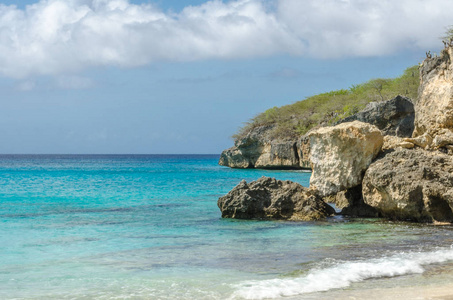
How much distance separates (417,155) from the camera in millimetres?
12117

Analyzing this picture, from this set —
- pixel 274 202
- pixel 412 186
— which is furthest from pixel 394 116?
pixel 412 186

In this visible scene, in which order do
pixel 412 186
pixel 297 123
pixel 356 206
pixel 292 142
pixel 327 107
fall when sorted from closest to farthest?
pixel 412 186 < pixel 356 206 < pixel 292 142 < pixel 327 107 < pixel 297 123

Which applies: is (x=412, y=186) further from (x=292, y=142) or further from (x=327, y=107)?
(x=327, y=107)

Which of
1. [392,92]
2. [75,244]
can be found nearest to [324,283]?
[75,244]

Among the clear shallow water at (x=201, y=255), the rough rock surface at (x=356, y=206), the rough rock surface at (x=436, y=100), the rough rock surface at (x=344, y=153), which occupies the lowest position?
the clear shallow water at (x=201, y=255)

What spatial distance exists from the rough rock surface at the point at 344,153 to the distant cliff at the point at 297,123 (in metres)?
26.7

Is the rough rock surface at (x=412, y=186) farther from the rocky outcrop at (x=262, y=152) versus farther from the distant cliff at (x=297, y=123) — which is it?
the rocky outcrop at (x=262, y=152)

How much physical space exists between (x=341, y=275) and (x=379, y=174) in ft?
17.3

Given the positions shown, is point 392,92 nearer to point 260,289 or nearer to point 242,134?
point 242,134

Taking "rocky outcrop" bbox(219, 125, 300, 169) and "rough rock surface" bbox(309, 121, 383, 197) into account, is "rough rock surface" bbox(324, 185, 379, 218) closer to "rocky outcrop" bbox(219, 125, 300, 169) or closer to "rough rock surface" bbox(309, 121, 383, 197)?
"rough rock surface" bbox(309, 121, 383, 197)

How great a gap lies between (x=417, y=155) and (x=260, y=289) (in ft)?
24.1

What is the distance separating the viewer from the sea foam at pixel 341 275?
6441mm

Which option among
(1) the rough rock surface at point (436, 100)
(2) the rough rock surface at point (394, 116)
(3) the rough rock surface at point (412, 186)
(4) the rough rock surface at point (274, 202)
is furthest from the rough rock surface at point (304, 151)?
(3) the rough rock surface at point (412, 186)

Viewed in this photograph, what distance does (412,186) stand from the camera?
11242 millimetres
